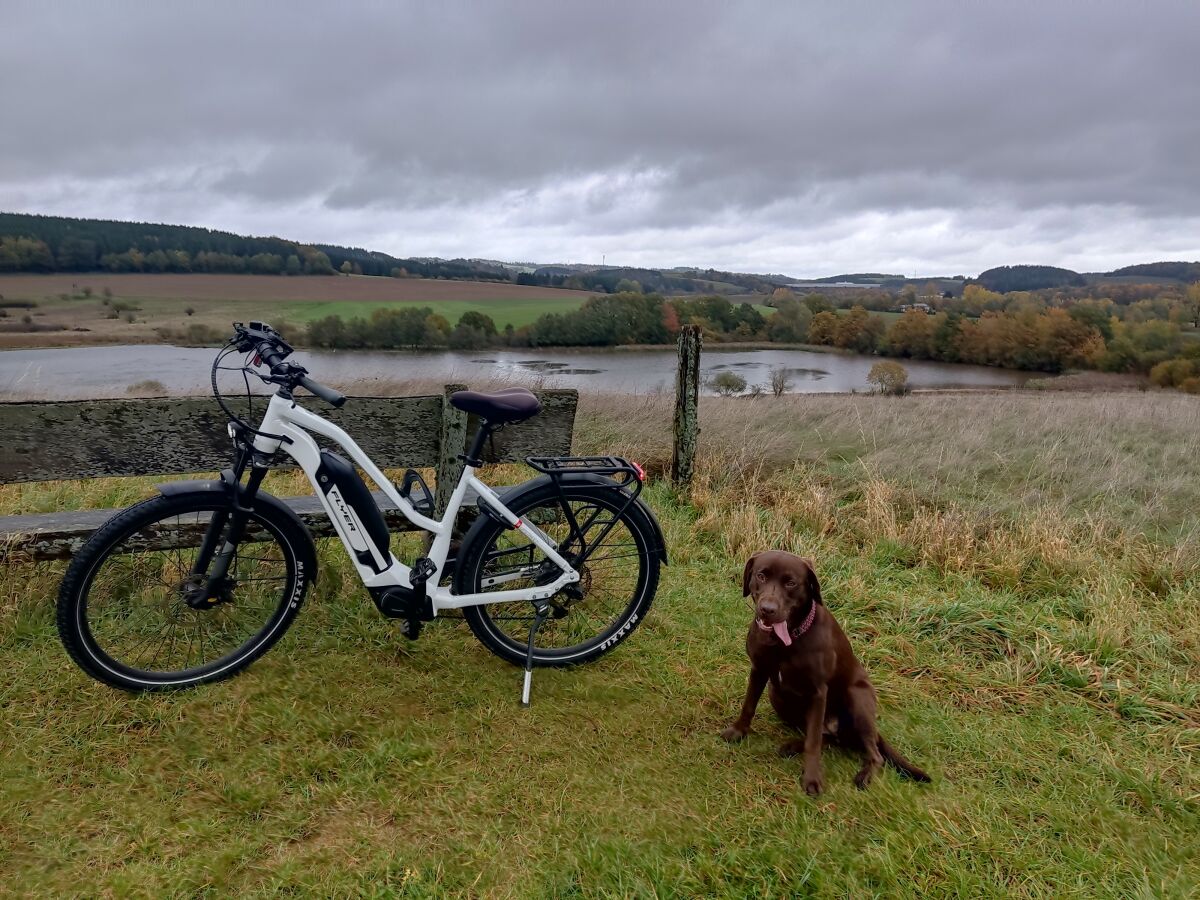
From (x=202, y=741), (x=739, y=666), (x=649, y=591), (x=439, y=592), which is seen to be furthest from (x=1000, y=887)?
(x=202, y=741)

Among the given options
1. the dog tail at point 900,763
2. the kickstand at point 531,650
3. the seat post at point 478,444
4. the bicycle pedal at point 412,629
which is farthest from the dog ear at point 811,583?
the bicycle pedal at point 412,629

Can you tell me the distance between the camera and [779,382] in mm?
19234

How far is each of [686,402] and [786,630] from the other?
11.9 feet

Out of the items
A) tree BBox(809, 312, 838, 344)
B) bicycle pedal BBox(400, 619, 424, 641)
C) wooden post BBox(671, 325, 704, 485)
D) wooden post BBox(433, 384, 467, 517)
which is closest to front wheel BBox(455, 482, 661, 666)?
bicycle pedal BBox(400, 619, 424, 641)

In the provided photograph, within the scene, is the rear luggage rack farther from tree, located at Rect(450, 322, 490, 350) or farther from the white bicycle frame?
tree, located at Rect(450, 322, 490, 350)

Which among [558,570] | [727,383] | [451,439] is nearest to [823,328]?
[727,383]

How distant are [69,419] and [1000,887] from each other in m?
4.01

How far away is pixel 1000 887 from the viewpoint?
1.95 meters

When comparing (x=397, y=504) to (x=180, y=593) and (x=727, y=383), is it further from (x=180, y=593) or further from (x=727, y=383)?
(x=727, y=383)

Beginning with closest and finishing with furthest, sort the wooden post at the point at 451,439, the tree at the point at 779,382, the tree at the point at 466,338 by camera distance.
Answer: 1. the wooden post at the point at 451,439
2. the tree at the point at 779,382
3. the tree at the point at 466,338

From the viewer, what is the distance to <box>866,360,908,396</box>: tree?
21469 millimetres

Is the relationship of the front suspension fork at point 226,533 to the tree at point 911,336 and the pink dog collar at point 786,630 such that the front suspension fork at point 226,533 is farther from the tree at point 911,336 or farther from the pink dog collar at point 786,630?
the tree at point 911,336

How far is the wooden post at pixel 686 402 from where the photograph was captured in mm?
5758

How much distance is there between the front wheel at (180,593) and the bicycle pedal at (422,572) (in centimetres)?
46
